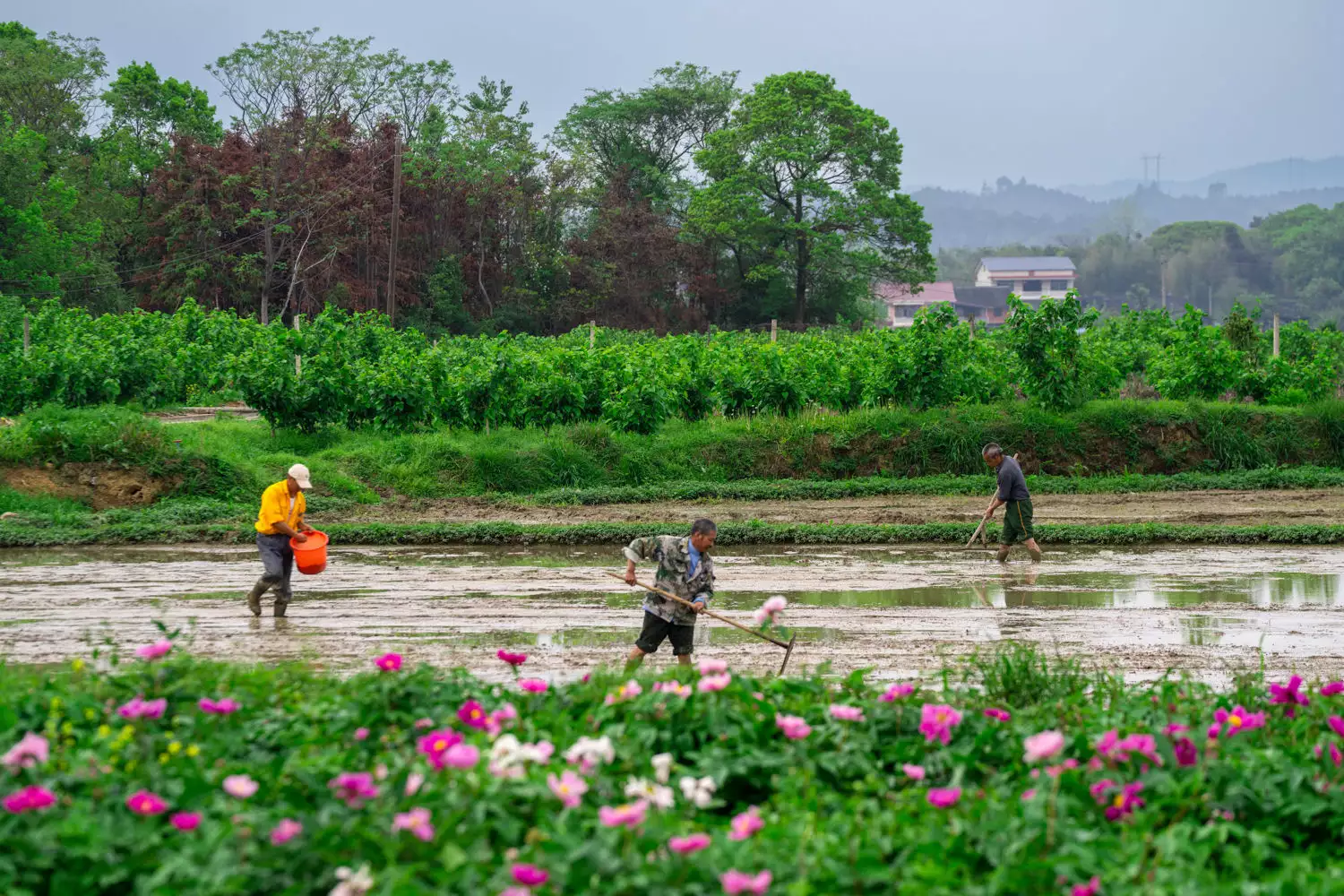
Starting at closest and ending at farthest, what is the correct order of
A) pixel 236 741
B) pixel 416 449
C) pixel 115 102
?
1. pixel 236 741
2. pixel 416 449
3. pixel 115 102

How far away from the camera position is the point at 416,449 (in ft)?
77.0

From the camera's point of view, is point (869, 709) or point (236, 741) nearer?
point (236, 741)

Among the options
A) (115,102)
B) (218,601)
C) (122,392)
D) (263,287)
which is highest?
(115,102)

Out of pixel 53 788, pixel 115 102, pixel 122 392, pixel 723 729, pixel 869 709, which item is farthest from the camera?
pixel 115 102

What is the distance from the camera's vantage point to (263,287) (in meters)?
51.4

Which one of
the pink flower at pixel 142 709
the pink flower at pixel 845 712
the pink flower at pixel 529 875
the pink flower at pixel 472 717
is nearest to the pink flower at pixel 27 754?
the pink flower at pixel 142 709

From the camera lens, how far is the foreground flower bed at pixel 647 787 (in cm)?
425

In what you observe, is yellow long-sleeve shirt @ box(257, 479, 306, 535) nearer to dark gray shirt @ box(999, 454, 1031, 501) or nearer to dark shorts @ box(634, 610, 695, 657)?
dark shorts @ box(634, 610, 695, 657)

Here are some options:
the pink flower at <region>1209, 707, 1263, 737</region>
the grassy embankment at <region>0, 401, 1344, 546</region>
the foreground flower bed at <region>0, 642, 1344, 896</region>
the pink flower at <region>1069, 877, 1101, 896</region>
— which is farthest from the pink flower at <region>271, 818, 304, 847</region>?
the grassy embankment at <region>0, 401, 1344, 546</region>

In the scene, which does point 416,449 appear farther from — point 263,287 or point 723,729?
point 263,287

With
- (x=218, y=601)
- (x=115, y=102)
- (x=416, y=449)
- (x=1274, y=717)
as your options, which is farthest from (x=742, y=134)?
(x=1274, y=717)

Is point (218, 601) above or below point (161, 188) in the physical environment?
below

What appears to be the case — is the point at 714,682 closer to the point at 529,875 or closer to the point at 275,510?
the point at 529,875

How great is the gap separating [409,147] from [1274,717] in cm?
5556
